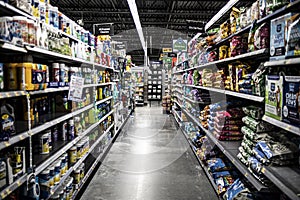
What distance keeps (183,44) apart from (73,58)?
21.9 feet

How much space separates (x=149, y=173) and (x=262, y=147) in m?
2.75

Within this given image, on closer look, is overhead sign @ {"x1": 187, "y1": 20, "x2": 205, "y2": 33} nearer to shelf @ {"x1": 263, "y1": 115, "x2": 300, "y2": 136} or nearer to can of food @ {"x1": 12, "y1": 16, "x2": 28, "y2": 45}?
shelf @ {"x1": 263, "y1": 115, "x2": 300, "y2": 136}

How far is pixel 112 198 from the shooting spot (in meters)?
3.65

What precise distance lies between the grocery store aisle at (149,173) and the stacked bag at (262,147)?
1.34 m

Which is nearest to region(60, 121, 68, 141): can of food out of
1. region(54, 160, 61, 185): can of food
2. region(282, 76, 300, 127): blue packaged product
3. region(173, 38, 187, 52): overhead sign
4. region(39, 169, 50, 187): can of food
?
region(54, 160, 61, 185): can of food

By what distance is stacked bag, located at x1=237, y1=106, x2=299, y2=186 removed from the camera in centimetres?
219

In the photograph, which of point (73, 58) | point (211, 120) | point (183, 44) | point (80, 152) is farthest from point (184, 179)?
point (183, 44)

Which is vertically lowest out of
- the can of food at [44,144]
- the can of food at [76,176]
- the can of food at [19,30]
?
the can of food at [76,176]

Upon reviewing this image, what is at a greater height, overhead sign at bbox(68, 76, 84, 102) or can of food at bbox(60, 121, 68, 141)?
overhead sign at bbox(68, 76, 84, 102)

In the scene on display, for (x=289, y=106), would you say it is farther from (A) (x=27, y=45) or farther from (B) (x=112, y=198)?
(B) (x=112, y=198)

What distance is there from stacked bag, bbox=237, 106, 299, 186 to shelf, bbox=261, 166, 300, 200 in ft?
0.24

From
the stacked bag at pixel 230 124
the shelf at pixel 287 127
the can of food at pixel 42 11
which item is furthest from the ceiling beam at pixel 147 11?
the shelf at pixel 287 127

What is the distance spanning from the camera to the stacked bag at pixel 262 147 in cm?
219

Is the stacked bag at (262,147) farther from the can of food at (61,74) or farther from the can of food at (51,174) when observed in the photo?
the can of food at (61,74)
